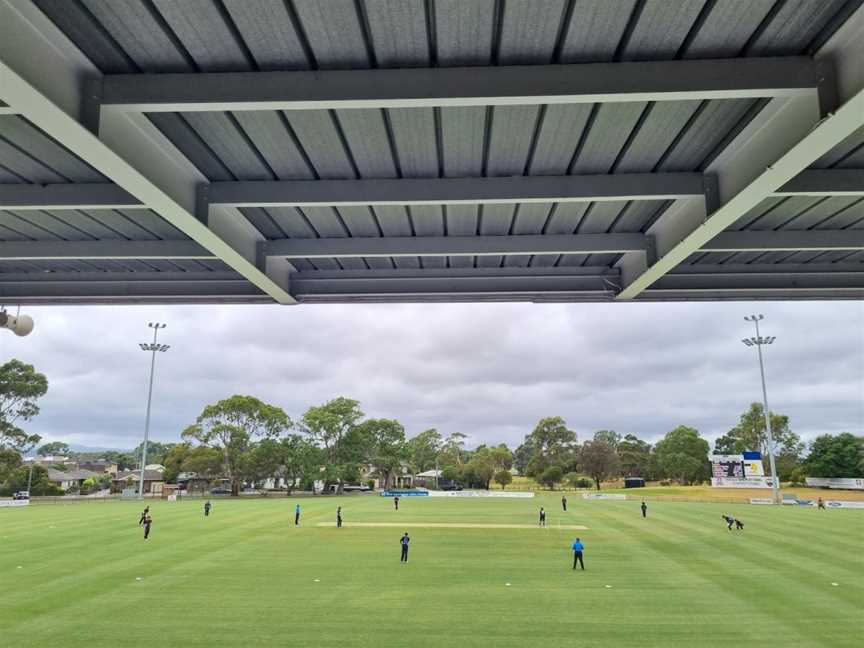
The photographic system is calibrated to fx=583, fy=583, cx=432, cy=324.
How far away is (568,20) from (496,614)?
14082mm

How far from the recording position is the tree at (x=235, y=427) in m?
76.8

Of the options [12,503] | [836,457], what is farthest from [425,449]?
[12,503]

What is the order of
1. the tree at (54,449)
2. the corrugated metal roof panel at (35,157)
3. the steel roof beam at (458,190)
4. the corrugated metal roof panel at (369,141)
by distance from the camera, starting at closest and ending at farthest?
the corrugated metal roof panel at (369,141), the corrugated metal roof panel at (35,157), the steel roof beam at (458,190), the tree at (54,449)

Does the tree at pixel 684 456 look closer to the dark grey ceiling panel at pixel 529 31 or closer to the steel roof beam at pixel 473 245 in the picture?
the steel roof beam at pixel 473 245

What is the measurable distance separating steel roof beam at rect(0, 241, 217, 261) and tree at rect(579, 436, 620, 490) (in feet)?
300

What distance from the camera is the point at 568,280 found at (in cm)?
1475

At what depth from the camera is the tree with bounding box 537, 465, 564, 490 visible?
90062mm

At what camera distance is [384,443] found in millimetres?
88312

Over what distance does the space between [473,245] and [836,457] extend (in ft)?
304

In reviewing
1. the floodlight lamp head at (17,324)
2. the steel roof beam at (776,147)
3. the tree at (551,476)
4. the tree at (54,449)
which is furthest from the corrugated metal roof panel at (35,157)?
the tree at (54,449)

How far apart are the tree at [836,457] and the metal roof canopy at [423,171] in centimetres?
8520

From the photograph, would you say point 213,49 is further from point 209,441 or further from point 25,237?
point 209,441

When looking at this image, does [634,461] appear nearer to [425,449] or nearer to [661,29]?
[425,449]

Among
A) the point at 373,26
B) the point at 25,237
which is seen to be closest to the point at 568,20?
the point at 373,26
